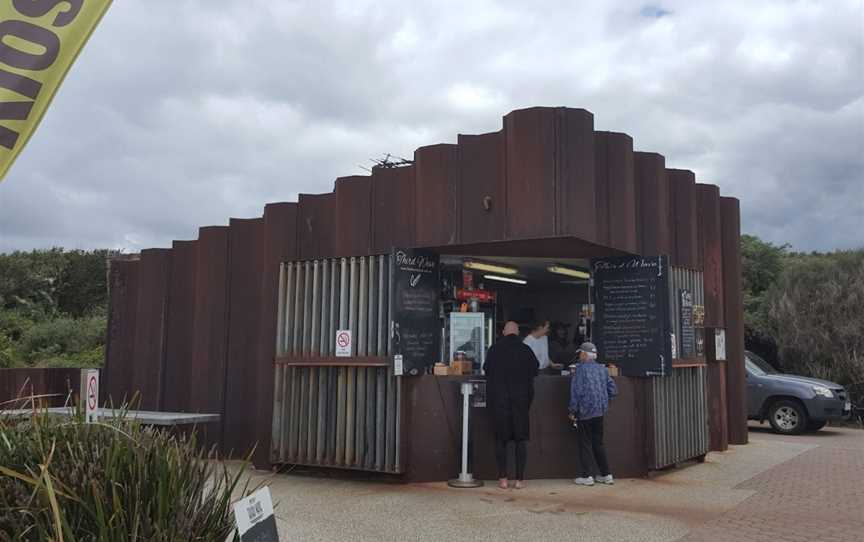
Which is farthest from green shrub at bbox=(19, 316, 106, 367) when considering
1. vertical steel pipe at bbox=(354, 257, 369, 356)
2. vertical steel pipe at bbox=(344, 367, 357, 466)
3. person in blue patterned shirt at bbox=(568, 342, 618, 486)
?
person in blue patterned shirt at bbox=(568, 342, 618, 486)

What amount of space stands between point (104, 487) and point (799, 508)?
6833 mm

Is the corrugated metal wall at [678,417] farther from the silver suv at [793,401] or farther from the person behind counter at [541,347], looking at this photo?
the silver suv at [793,401]

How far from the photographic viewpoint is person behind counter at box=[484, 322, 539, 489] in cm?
842

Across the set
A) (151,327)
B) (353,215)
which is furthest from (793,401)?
(151,327)

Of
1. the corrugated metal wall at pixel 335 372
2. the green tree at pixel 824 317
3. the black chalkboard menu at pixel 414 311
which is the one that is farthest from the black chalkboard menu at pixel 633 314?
the green tree at pixel 824 317

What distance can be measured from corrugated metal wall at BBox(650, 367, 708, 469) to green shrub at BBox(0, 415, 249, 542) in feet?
22.0

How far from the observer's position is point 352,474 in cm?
923

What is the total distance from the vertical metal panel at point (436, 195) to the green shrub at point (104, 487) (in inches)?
208

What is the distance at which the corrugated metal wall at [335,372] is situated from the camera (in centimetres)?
892

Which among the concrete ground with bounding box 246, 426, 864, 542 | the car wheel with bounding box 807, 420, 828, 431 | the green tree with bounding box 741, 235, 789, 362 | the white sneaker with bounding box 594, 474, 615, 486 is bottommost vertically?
the concrete ground with bounding box 246, 426, 864, 542

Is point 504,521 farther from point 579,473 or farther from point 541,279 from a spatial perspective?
point 541,279

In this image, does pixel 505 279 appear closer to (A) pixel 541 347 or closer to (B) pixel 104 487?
(A) pixel 541 347

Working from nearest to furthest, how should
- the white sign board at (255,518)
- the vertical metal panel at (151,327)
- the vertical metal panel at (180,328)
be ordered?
the white sign board at (255,518)
the vertical metal panel at (180,328)
the vertical metal panel at (151,327)

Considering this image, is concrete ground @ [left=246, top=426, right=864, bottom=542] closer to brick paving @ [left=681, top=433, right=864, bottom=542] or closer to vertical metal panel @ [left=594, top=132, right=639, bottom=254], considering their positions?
brick paving @ [left=681, top=433, right=864, bottom=542]
